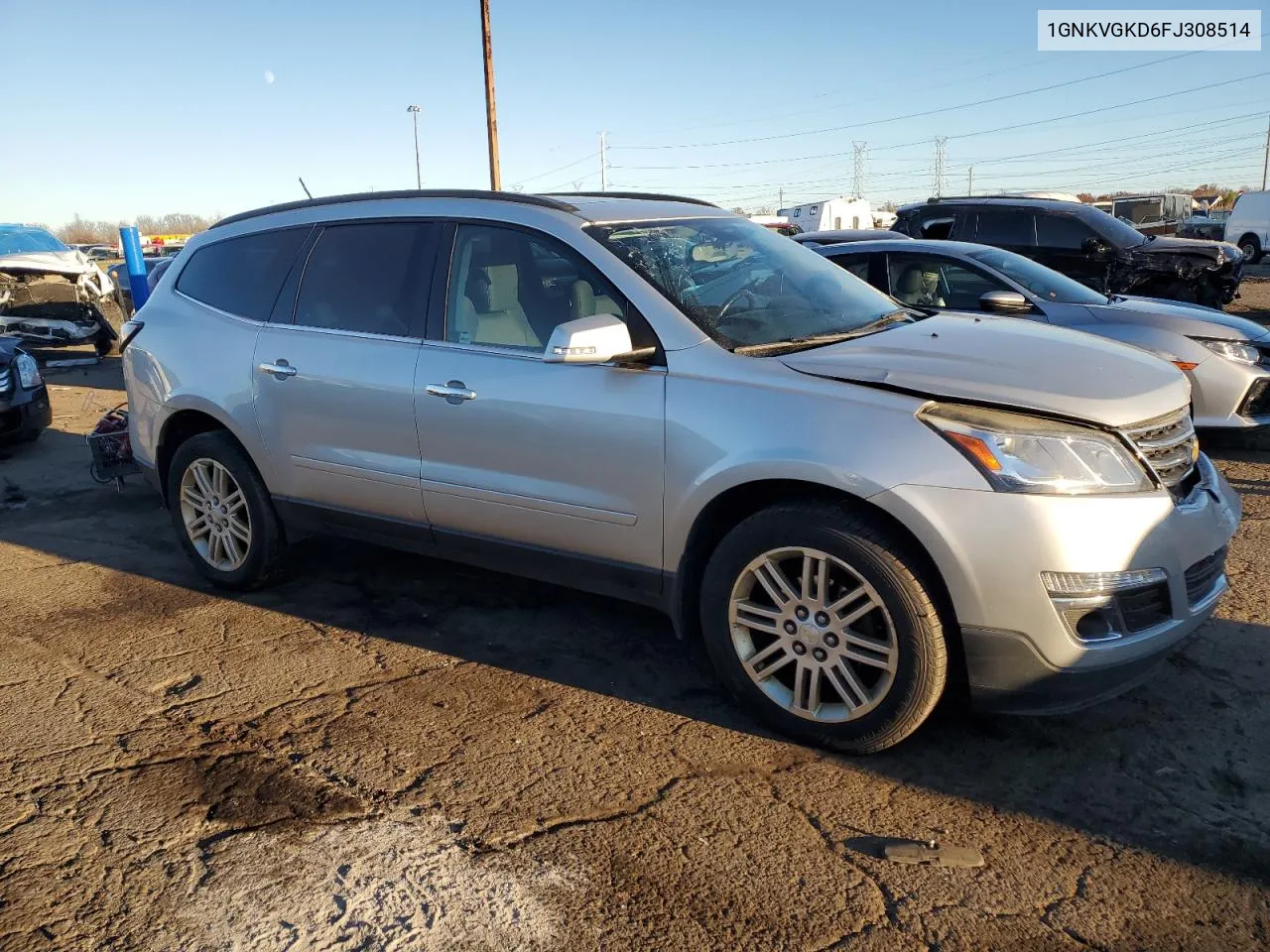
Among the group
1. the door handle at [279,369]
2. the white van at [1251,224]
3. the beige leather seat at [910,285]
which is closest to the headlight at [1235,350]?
the beige leather seat at [910,285]

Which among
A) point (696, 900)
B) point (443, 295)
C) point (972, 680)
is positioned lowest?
point (696, 900)

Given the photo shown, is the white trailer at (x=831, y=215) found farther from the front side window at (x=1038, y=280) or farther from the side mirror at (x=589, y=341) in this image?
the side mirror at (x=589, y=341)

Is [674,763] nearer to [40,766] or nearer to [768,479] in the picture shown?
[768,479]

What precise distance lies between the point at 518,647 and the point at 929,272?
4.71m

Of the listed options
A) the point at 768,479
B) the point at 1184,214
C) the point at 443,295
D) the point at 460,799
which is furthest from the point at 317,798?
the point at 1184,214

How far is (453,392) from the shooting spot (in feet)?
12.6

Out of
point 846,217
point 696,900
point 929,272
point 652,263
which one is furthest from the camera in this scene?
point 846,217

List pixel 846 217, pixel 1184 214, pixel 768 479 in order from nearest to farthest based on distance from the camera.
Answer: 1. pixel 768 479
2. pixel 846 217
3. pixel 1184 214

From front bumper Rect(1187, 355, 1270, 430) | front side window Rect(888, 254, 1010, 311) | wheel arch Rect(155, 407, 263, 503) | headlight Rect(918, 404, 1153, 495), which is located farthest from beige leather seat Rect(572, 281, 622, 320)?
front bumper Rect(1187, 355, 1270, 430)

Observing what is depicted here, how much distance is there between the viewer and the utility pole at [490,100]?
2123cm

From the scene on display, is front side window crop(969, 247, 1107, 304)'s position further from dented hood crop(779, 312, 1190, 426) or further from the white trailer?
the white trailer

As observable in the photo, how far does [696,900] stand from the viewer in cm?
254

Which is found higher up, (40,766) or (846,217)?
(846,217)

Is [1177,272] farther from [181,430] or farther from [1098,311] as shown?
[181,430]
